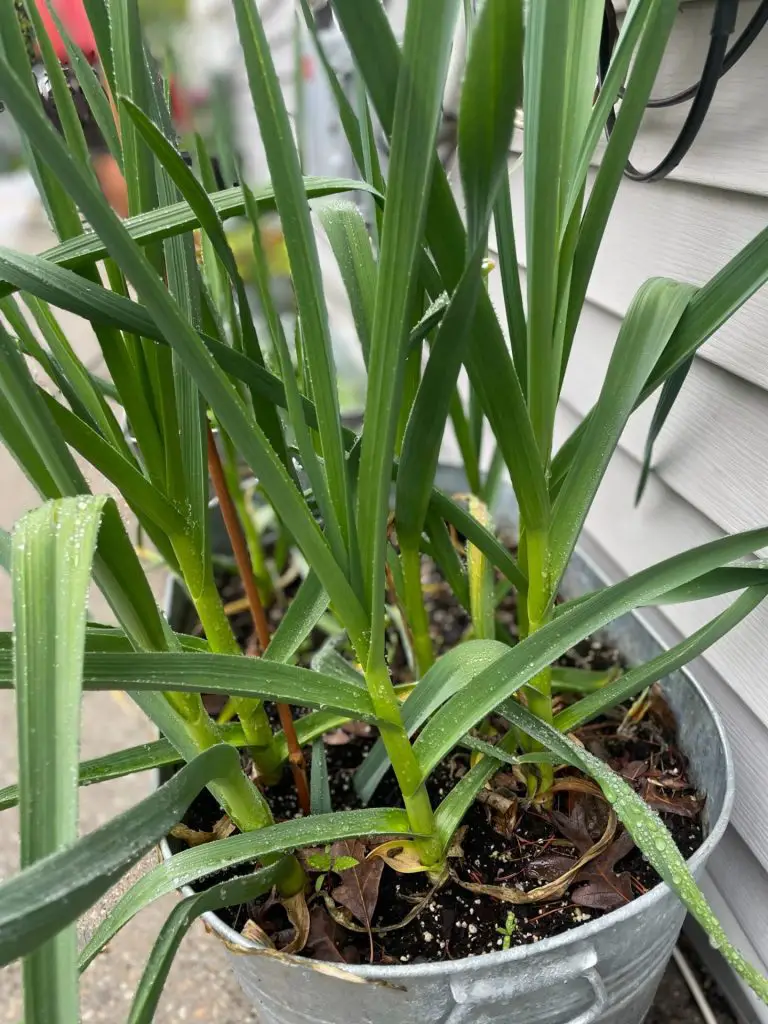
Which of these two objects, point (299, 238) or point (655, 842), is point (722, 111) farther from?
point (655, 842)

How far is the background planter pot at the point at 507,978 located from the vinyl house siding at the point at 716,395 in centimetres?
16

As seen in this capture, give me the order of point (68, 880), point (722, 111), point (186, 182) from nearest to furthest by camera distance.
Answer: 1. point (68, 880)
2. point (186, 182)
3. point (722, 111)

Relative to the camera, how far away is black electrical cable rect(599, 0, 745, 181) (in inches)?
17.9

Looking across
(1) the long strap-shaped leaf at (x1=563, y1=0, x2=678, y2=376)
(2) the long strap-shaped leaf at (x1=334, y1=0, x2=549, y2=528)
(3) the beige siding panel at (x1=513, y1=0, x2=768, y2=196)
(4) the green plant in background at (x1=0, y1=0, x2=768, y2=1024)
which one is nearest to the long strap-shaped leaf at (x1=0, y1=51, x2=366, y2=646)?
(4) the green plant in background at (x1=0, y1=0, x2=768, y2=1024)

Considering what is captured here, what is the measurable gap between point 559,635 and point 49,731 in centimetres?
27

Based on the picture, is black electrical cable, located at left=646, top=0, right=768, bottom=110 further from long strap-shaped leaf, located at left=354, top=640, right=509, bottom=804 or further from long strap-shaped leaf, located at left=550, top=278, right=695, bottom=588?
long strap-shaped leaf, located at left=354, top=640, right=509, bottom=804

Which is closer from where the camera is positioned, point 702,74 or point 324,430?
point 324,430

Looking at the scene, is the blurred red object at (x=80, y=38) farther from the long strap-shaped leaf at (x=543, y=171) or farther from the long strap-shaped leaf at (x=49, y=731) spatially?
the long strap-shaped leaf at (x=49, y=731)

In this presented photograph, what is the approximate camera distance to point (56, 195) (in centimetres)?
42

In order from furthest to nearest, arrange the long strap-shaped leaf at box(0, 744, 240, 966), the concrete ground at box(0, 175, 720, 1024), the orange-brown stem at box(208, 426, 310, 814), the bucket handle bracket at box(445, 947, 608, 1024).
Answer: the concrete ground at box(0, 175, 720, 1024), the orange-brown stem at box(208, 426, 310, 814), the bucket handle bracket at box(445, 947, 608, 1024), the long strap-shaped leaf at box(0, 744, 240, 966)

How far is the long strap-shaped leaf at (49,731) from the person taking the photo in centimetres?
24

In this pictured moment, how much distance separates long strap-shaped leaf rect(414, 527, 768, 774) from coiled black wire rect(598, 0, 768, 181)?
0.27 metres

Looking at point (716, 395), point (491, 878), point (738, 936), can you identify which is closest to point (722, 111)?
point (716, 395)

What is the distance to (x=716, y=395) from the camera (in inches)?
24.3
